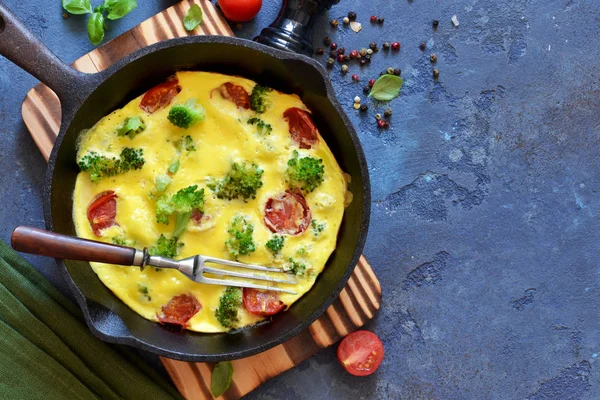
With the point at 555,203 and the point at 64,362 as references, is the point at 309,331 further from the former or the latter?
the point at 555,203

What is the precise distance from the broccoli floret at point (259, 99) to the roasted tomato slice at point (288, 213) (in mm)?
452

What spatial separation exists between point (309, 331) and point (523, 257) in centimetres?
134

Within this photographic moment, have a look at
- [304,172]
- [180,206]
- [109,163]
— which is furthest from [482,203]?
[109,163]

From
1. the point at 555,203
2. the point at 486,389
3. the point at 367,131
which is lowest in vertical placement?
the point at 486,389

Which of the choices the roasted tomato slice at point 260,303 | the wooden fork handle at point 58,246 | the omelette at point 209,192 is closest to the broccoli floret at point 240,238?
the omelette at point 209,192

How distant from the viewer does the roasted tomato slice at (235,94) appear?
10.3ft

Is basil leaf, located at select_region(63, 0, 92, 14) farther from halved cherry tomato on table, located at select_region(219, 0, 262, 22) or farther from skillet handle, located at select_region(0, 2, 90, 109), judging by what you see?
halved cherry tomato on table, located at select_region(219, 0, 262, 22)

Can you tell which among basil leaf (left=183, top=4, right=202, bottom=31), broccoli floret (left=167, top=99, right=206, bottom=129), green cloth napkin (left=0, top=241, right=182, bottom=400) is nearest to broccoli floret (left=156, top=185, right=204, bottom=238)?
broccoli floret (left=167, top=99, right=206, bottom=129)

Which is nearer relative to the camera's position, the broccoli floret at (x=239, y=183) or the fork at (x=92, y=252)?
the fork at (x=92, y=252)

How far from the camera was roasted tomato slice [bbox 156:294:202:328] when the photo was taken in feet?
10.2

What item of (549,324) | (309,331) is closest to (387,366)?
(309,331)

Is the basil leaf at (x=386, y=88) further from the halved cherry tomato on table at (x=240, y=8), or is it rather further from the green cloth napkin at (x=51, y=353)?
the green cloth napkin at (x=51, y=353)

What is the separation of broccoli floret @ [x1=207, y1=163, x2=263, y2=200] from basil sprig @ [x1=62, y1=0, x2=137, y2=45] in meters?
1.07

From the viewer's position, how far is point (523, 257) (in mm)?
3568
